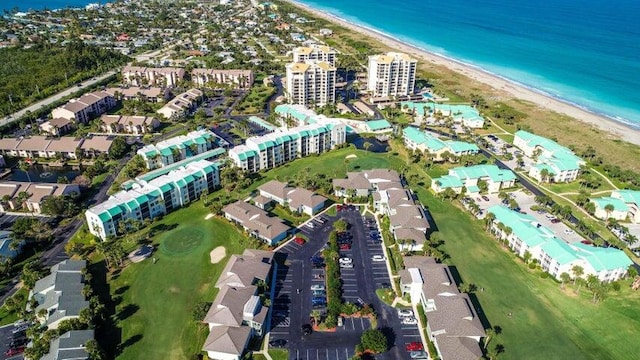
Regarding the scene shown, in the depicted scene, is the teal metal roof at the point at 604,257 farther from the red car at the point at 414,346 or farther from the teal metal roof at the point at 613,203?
the red car at the point at 414,346

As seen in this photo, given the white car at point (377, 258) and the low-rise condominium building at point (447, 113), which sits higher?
the low-rise condominium building at point (447, 113)

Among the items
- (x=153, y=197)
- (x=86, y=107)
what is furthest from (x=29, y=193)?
(x=86, y=107)

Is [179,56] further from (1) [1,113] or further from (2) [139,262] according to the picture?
(2) [139,262]

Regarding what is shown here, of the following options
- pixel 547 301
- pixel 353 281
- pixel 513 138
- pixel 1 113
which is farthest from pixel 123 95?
pixel 547 301

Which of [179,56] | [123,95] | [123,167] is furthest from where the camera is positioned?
[179,56]

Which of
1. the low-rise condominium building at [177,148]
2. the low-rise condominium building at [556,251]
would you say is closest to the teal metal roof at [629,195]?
the low-rise condominium building at [556,251]

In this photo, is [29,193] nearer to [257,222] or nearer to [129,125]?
[129,125]

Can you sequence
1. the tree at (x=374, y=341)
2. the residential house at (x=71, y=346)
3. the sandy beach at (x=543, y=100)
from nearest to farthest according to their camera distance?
the residential house at (x=71, y=346)
the tree at (x=374, y=341)
the sandy beach at (x=543, y=100)
